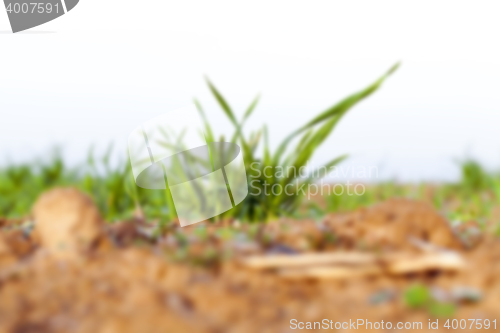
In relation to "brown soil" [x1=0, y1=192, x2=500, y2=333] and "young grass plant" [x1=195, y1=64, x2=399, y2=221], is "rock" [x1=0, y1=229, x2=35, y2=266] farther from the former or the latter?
"young grass plant" [x1=195, y1=64, x2=399, y2=221]

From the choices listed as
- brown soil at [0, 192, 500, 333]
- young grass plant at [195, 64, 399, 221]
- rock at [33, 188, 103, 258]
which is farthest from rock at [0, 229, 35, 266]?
young grass plant at [195, 64, 399, 221]

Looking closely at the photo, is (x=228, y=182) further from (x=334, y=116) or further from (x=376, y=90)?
(x=376, y=90)

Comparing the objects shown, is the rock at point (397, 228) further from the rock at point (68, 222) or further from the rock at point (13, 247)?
the rock at point (13, 247)

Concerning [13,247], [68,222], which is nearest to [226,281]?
[68,222]

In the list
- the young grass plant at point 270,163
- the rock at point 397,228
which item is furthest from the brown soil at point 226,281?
the young grass plant at point 270,163

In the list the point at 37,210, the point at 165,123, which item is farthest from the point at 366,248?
the point at 165,123

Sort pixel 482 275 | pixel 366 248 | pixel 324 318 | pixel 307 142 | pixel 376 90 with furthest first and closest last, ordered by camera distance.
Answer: pixel 307 142 → pixel 376 90 → pixel 366 248 → pixel 482 275 → pixel 324 318
